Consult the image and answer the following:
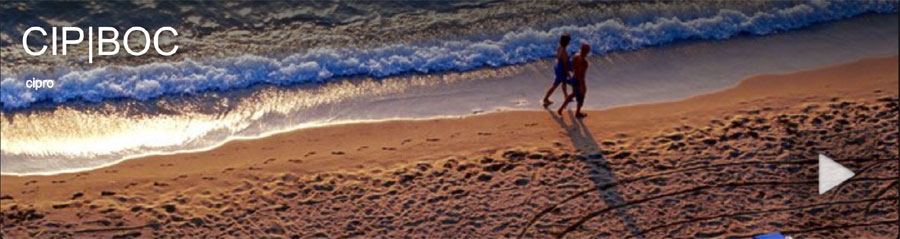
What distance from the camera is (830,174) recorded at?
11242 millimetres

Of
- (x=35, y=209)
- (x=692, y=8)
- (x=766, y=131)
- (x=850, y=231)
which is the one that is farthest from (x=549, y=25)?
(x=35, y=209)

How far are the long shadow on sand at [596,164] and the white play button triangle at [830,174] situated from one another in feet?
6.86

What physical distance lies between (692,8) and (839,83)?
11.8ft

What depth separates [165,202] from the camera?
11.2 m

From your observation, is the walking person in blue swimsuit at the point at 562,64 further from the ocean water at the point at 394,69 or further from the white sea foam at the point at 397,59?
the white sea foam at the point at 397,59

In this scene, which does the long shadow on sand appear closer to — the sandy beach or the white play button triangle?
the sandy beach

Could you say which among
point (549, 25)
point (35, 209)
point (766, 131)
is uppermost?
point (549, 25)

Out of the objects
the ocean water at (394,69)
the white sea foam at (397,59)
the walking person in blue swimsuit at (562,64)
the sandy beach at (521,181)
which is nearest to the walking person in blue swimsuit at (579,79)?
the walking person in blue swimsuit at (562,64)

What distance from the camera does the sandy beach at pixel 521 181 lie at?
10.7 m

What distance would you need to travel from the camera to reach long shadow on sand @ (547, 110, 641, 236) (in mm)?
10742

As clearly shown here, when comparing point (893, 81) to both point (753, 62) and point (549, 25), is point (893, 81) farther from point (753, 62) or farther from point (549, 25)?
point (549, 25)

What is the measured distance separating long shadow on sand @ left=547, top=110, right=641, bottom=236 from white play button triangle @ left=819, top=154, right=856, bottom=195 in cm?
209

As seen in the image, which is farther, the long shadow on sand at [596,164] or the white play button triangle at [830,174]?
the white play button triangle at [830,174]

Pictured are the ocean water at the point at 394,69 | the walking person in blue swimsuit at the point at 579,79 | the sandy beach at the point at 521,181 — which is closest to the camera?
the sandy beach at the point at 521,181
